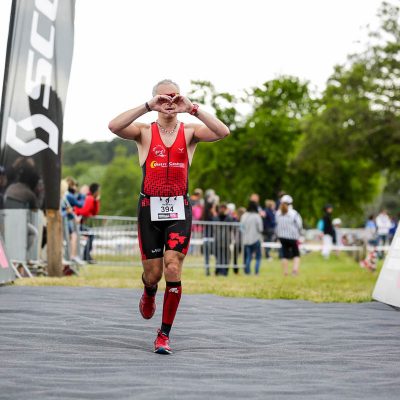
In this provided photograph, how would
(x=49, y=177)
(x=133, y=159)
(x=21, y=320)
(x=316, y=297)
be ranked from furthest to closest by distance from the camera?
(x=133, y=159) < (x=49, y=177) < (x=316, y=297) < (x=21, y=320)

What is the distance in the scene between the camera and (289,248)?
2322 cm

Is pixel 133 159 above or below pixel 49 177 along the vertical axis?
above

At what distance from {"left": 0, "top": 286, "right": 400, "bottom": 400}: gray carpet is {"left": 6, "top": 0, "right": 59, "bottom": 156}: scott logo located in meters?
4.46

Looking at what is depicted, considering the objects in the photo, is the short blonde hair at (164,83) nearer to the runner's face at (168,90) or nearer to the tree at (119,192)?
the runner's face at (168,90)

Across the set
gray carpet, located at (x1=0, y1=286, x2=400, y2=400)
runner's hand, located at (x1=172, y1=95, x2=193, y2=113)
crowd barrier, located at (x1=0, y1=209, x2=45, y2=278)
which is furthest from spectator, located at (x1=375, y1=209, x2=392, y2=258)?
runner's hand, located at (x1=172, y1=95, x2=193, y2=113)

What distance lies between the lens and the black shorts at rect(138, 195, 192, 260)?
793 centimetres

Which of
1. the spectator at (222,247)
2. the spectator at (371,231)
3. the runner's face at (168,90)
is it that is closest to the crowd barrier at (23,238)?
the spectator at (222,247)

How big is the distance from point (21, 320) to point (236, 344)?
7.85 feet

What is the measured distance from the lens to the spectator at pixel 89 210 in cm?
2253

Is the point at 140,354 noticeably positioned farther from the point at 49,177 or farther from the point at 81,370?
the point at 49,177

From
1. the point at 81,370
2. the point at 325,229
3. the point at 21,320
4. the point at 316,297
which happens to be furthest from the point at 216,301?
the point at 325,229

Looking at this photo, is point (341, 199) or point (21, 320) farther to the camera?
point (341, 199)

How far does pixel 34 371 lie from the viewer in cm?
652

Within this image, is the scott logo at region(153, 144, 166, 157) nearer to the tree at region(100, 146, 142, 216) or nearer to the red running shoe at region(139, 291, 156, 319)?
the red running shoe at region(139, 291, 156, 319)
